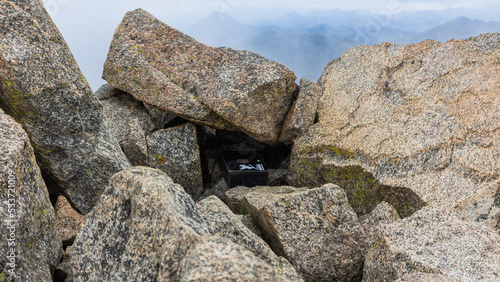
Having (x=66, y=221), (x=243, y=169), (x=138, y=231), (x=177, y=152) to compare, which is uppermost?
(x=243, y=169)

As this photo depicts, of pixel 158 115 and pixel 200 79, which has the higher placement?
pixel 200 79

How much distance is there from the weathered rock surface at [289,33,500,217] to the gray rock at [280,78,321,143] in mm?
235

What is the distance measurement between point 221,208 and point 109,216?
2.17 metres

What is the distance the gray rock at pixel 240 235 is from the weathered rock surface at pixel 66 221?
1849mm

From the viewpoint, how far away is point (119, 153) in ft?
25.0

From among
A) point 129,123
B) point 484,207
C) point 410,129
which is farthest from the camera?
point 129,123

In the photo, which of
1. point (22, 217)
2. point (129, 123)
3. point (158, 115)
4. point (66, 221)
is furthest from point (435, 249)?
point (129, 123)

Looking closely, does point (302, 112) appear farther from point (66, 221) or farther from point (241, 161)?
point (66, 221)

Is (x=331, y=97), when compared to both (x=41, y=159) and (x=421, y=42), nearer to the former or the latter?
(x=421, y=42)

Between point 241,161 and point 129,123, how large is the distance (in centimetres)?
258

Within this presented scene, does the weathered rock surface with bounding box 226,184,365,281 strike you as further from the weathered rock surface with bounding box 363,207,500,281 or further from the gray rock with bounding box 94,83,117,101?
the gray rock with bounding box 94,83,117,101

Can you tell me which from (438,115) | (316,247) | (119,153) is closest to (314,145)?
(438,115)

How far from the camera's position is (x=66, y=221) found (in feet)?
21.4

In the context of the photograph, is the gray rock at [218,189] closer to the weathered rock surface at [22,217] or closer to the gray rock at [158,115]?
the gray rock at [158,115]
